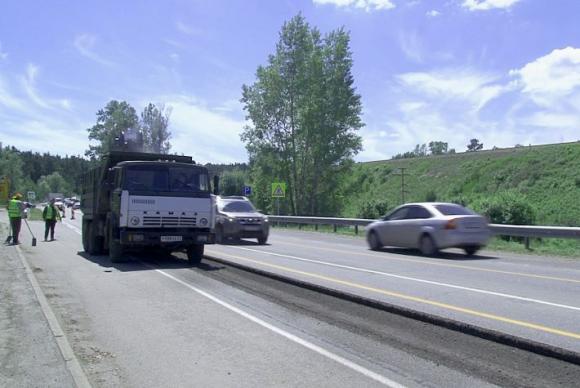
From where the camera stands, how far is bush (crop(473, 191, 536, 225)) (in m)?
30.9

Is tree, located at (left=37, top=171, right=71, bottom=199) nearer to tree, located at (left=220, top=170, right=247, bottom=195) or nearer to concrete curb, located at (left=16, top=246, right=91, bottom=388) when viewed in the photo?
tree, located at (left=220, top=170, right=247, bottom=195)

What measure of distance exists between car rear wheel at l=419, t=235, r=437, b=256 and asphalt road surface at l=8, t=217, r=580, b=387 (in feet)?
8.41

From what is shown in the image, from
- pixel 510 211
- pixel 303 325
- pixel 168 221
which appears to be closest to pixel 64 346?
pixel 303 325

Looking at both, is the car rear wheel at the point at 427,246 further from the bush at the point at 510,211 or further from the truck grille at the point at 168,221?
the bush at the point at 510,211

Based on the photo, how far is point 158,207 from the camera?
1356 centimetres

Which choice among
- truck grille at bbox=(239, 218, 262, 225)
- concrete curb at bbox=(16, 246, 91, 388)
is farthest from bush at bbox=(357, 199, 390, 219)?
concrete curb at bbox=(16, 246, 91, 388)

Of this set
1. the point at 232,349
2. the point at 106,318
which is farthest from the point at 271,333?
the point at 106,318

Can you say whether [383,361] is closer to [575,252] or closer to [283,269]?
[283,269]

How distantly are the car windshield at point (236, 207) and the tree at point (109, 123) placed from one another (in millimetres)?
62589

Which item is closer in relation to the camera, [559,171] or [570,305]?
[570,305]

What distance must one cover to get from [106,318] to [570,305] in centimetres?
659

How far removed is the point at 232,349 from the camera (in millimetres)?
6191

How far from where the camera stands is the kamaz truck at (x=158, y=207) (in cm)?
1334

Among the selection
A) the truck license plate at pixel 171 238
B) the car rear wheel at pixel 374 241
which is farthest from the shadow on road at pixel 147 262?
the car rear wheel at pixel 374 241
